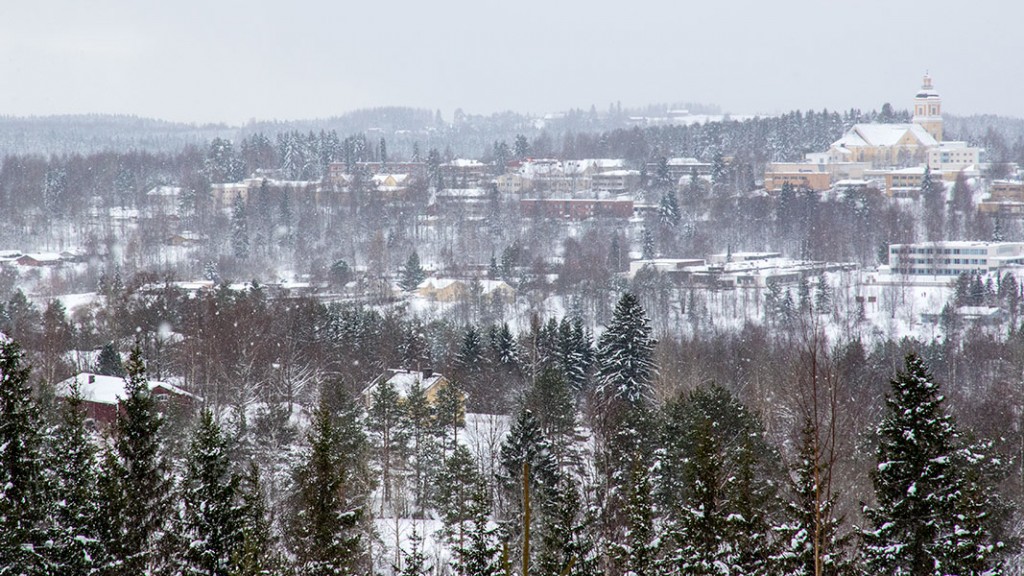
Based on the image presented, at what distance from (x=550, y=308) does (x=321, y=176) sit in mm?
48614

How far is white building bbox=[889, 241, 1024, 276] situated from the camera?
214 ft

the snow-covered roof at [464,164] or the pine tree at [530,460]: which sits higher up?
the snow-covered roof at [464,164]

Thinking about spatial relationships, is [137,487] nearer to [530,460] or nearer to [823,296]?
[530,460]

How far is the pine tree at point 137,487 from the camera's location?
40.1 ft

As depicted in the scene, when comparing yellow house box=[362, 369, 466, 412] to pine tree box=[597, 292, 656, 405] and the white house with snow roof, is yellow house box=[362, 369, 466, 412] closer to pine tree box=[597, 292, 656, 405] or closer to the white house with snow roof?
the white house with snow roof

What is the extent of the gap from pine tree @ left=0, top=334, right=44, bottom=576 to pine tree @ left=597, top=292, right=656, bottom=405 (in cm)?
1469

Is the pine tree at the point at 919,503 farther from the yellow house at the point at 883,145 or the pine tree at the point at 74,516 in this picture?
the yellow house at the point at 883,145

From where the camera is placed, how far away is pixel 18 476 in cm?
1178

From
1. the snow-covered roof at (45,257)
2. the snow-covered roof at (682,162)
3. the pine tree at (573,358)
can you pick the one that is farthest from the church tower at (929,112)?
the pine tree at (573,358)

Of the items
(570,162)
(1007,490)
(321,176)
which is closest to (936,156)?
(570,162)

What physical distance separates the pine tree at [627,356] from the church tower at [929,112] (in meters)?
92.7

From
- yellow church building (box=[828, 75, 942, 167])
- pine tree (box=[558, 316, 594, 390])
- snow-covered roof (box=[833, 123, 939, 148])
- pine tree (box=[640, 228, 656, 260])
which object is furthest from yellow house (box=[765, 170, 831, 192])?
pine tree (box=[558, 316, 594, 390])

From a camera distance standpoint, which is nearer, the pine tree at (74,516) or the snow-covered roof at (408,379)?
the pine tree at (74,516)

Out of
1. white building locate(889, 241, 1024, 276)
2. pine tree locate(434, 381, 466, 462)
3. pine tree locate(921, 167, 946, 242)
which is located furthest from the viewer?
pine tree locate(921, 167, 946, 242)
